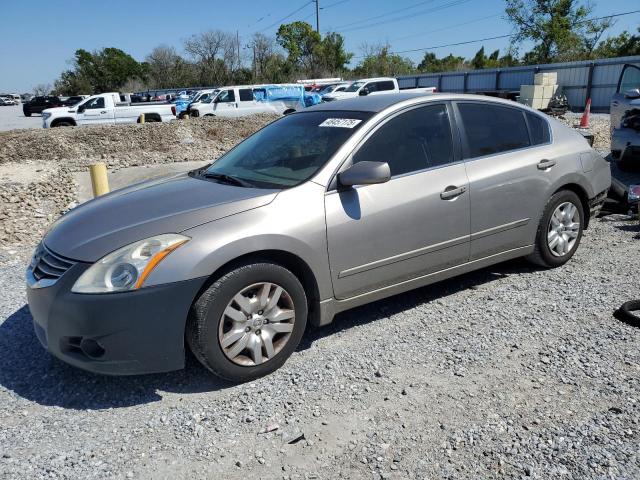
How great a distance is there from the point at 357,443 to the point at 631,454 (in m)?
1.29

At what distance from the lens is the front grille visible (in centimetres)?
311

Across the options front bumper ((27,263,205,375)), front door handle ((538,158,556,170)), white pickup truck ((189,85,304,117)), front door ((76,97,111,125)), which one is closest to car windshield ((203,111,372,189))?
front bumper ((27,263,205,375))

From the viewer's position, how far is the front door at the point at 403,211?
3.60 metres

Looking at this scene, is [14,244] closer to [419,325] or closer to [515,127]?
[419,325]

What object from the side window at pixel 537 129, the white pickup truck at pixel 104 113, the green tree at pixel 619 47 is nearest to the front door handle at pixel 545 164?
the side window at pixel 537 129

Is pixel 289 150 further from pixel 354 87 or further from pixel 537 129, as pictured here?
pixel 354 87

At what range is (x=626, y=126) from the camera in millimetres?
9000

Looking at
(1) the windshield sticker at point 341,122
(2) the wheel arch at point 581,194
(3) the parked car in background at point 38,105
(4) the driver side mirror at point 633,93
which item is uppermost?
(1) the windshield sticker at point 341,122

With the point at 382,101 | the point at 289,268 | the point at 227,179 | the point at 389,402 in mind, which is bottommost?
the point at 389,402

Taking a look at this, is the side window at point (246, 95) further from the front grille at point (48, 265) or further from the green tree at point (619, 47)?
the green tree at point (619, 47)

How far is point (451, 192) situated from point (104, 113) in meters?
23.8

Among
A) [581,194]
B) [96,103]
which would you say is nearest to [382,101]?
[581,194]

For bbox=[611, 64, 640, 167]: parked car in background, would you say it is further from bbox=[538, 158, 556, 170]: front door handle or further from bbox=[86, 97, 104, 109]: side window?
bbox=[86, 97, 104, 109]: side window

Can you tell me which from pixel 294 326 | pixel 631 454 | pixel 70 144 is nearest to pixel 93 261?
pixel 294 326
